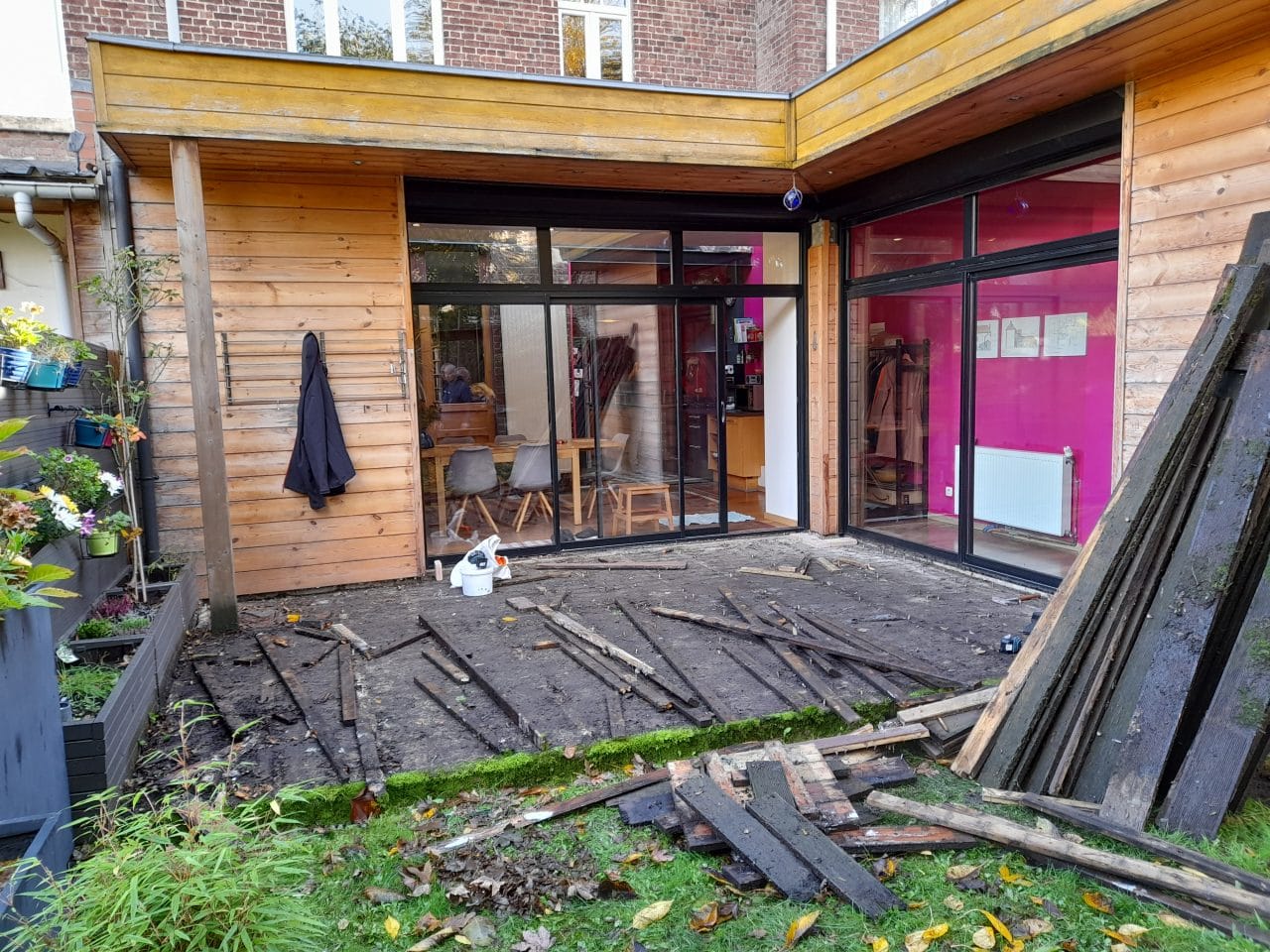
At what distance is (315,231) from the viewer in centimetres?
650

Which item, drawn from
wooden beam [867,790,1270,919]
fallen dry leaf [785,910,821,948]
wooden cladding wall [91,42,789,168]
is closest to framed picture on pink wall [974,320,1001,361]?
wooden cladding wall [91,42,789,168]

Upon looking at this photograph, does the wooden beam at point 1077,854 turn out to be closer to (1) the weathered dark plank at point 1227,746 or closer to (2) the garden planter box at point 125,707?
(1) the weathered dark plank at point 1227,746

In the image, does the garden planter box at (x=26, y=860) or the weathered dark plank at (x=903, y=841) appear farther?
the weathered dark plank at (x=903, y=841)

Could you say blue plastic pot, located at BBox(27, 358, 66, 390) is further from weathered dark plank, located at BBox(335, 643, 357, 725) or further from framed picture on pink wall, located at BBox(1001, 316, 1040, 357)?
framed picture on pink wall, located at BBox(1001, 316, 1040, 357)

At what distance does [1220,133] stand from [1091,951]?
13.6ft

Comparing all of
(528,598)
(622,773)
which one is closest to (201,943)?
(622,773)

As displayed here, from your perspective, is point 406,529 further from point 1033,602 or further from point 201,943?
point 201,943

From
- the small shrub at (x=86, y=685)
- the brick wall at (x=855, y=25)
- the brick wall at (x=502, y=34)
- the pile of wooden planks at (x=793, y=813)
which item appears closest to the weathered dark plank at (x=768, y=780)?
the pile of wooden planks at (x=793, y=813)

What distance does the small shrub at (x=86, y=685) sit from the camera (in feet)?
11.0

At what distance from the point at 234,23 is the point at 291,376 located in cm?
443

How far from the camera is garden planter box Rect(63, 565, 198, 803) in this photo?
9.73 ft

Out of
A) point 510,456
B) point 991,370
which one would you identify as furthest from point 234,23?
point 991,370

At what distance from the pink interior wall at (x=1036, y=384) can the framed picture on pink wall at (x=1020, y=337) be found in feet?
0.15

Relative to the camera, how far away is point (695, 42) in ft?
33.5
